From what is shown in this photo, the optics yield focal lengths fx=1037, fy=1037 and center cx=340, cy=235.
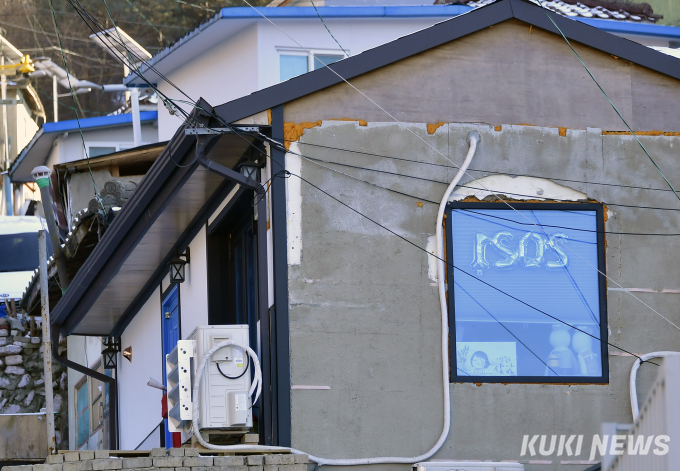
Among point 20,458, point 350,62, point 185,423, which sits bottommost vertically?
point 20,458

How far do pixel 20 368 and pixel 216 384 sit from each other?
1546 centimetres

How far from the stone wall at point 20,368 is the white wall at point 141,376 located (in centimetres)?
728

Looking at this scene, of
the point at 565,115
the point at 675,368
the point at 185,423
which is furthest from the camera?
the point at 565,115

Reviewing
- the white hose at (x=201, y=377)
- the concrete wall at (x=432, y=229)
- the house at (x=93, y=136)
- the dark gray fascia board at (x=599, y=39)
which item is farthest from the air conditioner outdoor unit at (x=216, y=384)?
the house at (x=93, y=136)

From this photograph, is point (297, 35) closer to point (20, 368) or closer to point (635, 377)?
point (20, 368)

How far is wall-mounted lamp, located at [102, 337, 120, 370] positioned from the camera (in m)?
15.8

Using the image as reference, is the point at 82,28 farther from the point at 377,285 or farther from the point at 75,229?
the point at 377,285

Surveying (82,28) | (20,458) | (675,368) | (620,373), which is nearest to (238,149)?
(620,373)

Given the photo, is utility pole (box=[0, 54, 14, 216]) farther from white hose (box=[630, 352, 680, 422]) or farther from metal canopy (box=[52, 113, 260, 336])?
white hose (box=[630, 352, 680, 422])

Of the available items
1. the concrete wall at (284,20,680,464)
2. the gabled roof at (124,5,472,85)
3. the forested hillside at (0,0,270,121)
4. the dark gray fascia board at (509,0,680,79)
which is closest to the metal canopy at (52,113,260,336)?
the concrete wall at (284,20,680,464)

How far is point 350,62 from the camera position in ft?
30.1

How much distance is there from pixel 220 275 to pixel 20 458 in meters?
9.46


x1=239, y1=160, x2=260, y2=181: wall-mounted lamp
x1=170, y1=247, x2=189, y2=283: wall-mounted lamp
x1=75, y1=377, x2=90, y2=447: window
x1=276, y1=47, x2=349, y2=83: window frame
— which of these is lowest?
x1=75, y1=377, x2=90, y2=447: window

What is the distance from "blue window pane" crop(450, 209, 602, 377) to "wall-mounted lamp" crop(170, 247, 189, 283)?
407 centimetres
